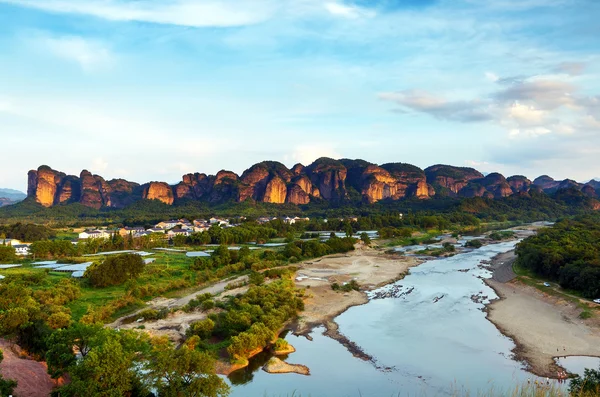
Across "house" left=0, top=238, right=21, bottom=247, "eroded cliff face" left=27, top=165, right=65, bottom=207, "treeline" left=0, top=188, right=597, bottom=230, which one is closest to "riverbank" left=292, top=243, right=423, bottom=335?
"house" left=0, top=238, right=21, bottom=247

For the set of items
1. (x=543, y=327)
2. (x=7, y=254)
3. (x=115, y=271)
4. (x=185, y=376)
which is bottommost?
(x=543, y=327)

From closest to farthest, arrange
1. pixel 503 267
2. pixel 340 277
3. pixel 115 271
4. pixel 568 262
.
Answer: pixel 115 271, pixel 568 262, pixel 340 277, pixel 503 267

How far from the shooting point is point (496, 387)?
24.1 meters

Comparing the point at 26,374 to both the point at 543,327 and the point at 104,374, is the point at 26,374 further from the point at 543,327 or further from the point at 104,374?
the point at 543,327

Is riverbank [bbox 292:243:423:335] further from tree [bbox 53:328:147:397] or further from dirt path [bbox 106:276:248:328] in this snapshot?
tree [bbox 53:328:147:397]

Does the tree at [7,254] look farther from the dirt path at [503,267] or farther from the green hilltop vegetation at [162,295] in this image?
the dirt path at [503,267]

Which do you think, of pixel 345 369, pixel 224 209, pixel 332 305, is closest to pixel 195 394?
pixel 345 369

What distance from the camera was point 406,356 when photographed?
29.3m

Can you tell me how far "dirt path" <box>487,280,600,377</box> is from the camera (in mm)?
28981

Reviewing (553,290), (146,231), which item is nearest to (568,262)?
(553,290)

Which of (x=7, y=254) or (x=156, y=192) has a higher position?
(x=156, y=192)

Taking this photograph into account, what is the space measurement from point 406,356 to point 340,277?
27.7m

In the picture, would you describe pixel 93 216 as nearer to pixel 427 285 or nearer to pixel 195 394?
pixel 427 285

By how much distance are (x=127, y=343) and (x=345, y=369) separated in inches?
539
